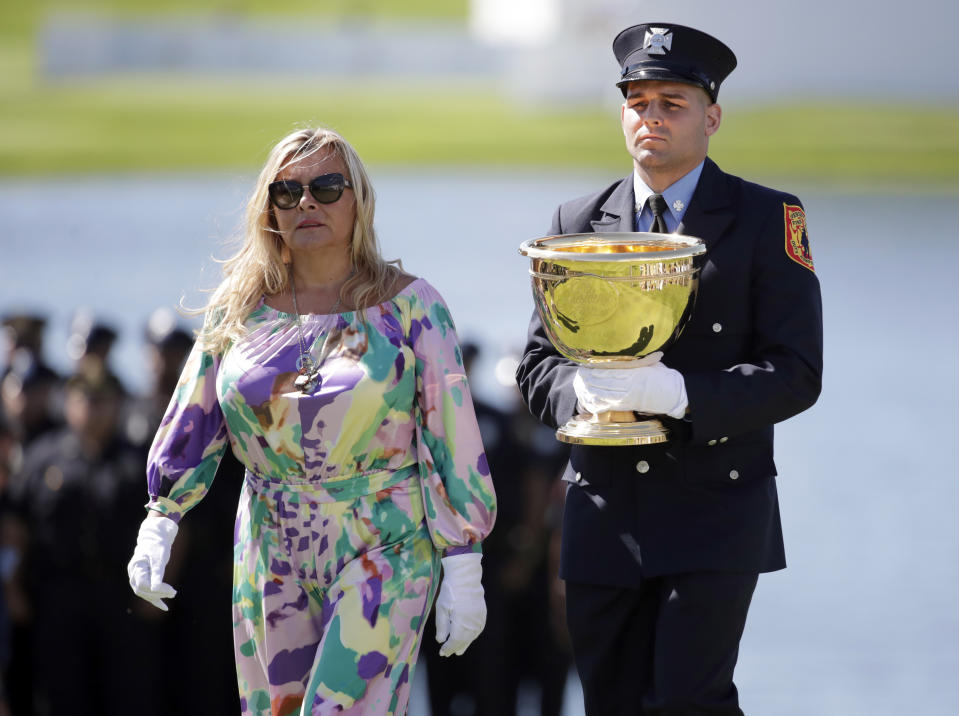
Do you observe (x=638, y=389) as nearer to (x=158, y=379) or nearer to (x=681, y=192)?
(x=681, y=192)

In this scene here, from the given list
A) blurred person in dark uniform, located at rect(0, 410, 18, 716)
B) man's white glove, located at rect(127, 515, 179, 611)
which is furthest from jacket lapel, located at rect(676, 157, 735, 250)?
blurred person in dark uniform, located at rect(0, 410, 18, 716)

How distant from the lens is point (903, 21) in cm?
2167

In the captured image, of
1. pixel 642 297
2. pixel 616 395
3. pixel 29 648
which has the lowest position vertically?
pixel 29 648

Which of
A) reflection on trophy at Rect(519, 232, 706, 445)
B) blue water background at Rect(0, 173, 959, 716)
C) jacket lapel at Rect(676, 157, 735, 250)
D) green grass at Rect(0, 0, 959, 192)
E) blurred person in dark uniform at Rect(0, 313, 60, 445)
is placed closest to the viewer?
reflection on trophy at Rect(519, 232, 706, 445)

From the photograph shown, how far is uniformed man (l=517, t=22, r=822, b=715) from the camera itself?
2857 millimetres

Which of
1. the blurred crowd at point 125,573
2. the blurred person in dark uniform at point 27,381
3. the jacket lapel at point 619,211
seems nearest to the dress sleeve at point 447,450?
the jacket lapel at point 619,211

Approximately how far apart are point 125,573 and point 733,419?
333 cm

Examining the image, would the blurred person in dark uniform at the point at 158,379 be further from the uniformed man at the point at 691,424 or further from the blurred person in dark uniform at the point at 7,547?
the uniformed man at the point at 691,424

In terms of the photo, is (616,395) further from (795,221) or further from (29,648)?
(29,648)

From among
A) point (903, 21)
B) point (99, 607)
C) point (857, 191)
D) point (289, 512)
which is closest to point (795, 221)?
point (289, 512)

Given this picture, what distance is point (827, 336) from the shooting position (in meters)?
15.6

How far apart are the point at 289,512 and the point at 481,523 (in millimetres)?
388

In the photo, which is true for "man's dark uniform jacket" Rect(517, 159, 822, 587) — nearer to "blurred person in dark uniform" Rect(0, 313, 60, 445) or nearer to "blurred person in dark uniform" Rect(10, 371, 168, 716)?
"blurred person in dark uniform" Rect(10, 371, 168, 716)

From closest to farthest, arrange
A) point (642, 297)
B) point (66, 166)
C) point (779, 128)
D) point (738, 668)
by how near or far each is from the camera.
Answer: point (642, 297) → point (738, 668) → point (779, 128) → point (66, 166)
